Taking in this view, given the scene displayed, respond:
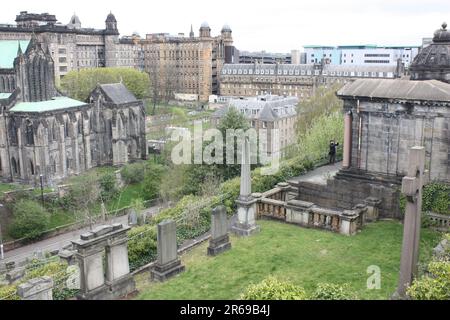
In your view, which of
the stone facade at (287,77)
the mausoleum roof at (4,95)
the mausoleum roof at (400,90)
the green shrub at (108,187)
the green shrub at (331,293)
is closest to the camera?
the green shrub at (331,293)

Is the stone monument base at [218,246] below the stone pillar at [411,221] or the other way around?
below

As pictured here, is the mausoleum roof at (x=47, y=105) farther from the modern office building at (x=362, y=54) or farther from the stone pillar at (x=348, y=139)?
the modern office building at (x=362, y=54)

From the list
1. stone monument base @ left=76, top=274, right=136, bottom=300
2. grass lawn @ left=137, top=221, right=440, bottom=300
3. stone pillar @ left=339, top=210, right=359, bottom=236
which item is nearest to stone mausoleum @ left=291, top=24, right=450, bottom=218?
stone pillar @ left=339, top=210, right=359, bottom=236

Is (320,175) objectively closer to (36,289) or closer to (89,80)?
(36,289)

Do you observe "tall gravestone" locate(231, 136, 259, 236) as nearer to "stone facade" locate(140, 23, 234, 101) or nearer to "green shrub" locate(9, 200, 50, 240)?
"green shrub" locate(9, 200, 50, 240)

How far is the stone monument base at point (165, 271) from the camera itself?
17.1 meters

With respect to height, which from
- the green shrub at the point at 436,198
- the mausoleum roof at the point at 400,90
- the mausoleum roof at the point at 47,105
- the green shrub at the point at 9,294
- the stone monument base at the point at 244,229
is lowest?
the stone monument base at the point at 244,229

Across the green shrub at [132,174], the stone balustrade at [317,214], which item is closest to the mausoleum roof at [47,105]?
the green shrub at [132,174]

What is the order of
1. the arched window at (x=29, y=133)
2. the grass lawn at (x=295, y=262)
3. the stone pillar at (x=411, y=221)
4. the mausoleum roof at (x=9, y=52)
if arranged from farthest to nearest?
1. the mausoleum roof at (x=9, y=52)
2. the arched window at (x=29, y=133)
3. the grass lawn at (x=295, y=262)
4. the stone pillar at (x=411, y=221)

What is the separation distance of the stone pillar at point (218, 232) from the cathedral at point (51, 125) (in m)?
38.8

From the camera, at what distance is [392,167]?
2392cm

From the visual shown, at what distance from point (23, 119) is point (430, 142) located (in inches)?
1763
